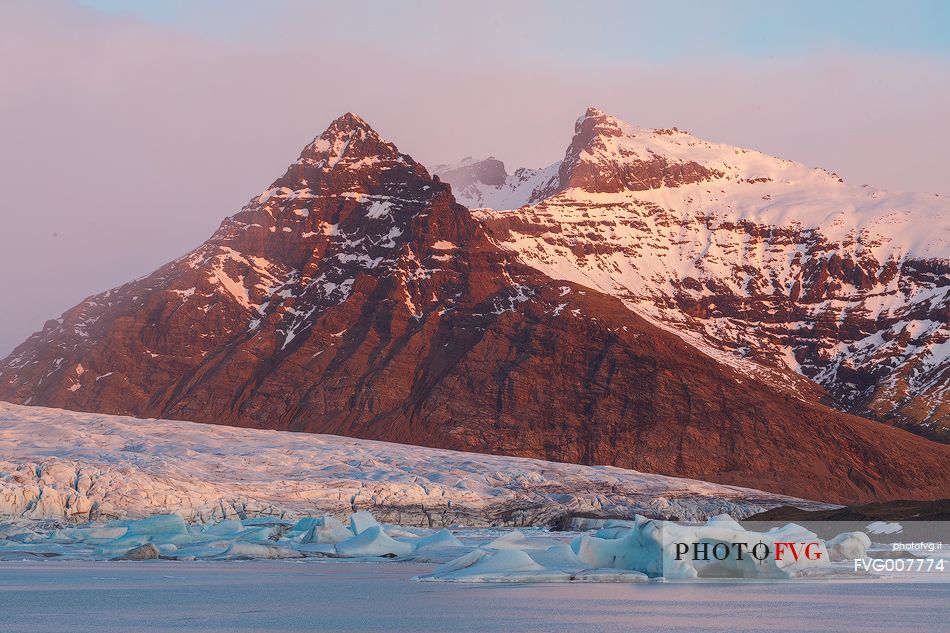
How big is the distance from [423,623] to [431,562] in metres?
27.8

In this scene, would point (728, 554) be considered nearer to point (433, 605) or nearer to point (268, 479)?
point (433, 605)

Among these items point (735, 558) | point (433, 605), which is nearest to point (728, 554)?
point (735, 558)

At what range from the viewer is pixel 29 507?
85250 millimetres

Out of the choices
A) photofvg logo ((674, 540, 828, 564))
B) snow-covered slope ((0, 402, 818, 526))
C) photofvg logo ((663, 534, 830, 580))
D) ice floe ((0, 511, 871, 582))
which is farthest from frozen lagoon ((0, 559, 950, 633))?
snow-covered slope ((0, 402, 818, 526))

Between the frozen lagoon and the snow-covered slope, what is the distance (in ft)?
111

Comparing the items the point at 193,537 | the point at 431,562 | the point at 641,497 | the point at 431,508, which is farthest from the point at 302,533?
the point at 641,497

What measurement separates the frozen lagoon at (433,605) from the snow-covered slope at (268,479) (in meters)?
33.7

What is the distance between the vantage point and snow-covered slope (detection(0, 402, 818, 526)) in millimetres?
90000

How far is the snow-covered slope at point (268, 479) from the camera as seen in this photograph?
295 ft

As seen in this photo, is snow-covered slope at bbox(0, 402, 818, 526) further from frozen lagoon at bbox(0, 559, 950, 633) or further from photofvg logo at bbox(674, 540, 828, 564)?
photofvg logo at bbox(674, 540, 828, 564)

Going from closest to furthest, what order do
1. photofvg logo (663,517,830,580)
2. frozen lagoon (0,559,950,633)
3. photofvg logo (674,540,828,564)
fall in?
frozen lagoon (0,559,950,633) → photofvg logo (663,517,830,580) → photofvg logo (674,540,828,564)

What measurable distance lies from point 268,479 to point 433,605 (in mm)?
70610

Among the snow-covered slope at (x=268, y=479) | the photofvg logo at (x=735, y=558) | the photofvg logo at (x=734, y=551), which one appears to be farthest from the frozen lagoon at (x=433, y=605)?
the snow-covered slope at (x=268, y=479)

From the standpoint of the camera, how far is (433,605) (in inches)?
1671
